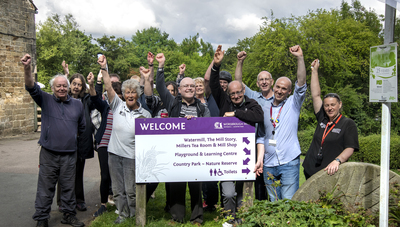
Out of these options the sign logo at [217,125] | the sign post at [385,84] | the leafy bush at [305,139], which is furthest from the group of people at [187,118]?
the leafy bush at [305,139]

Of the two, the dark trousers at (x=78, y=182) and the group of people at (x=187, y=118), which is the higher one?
the group of people at (x=187, y=118)

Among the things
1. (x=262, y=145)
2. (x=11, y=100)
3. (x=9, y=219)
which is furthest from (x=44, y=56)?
(x=262, y=145)

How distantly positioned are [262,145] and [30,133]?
1661 centimetres

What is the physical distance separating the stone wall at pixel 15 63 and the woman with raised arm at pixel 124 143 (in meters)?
14.0

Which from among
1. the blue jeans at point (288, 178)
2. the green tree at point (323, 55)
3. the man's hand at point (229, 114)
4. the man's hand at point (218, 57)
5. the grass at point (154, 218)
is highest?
the green tree at point (323, 55)

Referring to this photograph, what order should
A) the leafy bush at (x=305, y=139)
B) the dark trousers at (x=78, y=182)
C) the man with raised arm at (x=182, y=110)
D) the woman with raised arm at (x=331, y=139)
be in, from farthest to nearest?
1. the leafy bush at (x=305, y=139)
2. the dark trousers at (x=78, y=182)
3. the man with raised arm at (x=182, y=110)
4. the woman with raised arm at (x=331, y=139)

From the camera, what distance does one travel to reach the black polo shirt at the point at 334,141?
3.79 metres

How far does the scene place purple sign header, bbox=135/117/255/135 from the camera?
4137 millimetres

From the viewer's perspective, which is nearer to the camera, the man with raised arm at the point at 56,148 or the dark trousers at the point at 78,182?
the man with raised arm at the point at 56,148

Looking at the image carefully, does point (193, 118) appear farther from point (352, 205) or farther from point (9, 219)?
point (9, 219)

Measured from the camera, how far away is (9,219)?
15.9 feet

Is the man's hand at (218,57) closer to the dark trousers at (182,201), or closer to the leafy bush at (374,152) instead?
the dark trousers at (182,201)

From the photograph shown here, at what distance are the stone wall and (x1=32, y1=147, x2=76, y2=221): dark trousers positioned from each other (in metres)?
13.5

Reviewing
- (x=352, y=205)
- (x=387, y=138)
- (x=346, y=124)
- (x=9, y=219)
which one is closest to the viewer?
(x=387, y=138)
